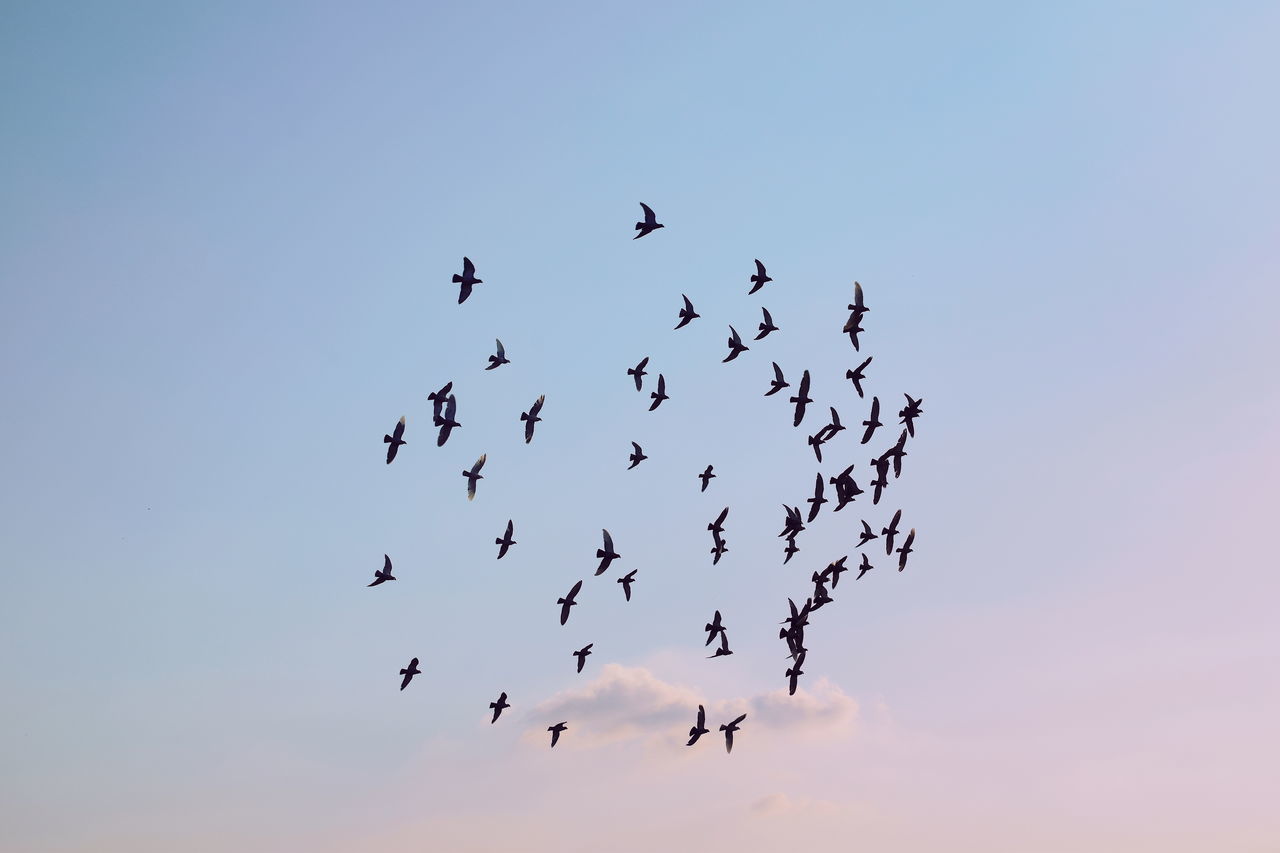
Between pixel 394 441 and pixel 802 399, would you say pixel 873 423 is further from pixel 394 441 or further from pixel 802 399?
pixel 394 441

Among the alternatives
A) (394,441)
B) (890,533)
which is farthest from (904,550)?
(394,441)

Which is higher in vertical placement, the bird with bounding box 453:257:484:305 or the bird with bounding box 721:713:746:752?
the bird with bounding box 453:257:484:305

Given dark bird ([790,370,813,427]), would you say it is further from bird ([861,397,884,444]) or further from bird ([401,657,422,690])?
bird ([401,657,422,690])

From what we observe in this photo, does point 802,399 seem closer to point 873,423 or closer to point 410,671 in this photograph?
point 873,423

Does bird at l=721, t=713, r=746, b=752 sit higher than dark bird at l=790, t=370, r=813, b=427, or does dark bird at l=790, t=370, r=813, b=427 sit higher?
dark bird at l=790, t=370, r=813, b=427

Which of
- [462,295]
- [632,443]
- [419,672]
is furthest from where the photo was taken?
[632,443]

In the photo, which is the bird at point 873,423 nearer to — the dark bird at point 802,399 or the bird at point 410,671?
the dark bird at point 802,399

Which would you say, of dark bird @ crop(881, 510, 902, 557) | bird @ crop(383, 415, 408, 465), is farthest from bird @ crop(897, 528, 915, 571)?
bird @ crop(383, 415, 408, 465)

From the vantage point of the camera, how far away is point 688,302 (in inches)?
3804

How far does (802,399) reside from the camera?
97.3 m

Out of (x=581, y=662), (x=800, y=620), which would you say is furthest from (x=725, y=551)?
(x=581, y=662)

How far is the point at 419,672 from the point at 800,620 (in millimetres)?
29012

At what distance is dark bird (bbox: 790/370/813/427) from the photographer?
97.2 metres

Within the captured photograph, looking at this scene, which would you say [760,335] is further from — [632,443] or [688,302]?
[632,443]
